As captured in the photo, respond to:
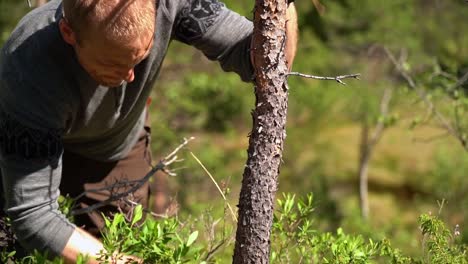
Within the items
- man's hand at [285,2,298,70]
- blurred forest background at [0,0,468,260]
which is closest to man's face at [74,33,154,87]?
man's hand at [285,2,298,70]

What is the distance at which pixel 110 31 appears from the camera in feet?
9.42

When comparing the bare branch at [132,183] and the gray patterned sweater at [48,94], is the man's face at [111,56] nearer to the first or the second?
the gray patterned sweater at [48,94]

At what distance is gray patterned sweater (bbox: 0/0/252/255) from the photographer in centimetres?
308

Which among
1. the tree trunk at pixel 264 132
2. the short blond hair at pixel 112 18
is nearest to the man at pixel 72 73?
the short blond hair at pixel 112 18

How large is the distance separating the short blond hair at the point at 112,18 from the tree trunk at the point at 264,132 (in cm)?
41

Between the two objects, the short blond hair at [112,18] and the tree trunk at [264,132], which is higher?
the short blond hair at [112,18]

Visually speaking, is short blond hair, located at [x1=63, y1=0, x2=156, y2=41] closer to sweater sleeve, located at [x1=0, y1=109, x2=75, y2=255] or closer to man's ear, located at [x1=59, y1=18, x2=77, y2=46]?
man's ear, located at [x1=59, y1=18, x2=77, y2=46]

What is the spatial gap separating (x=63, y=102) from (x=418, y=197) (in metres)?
12.9

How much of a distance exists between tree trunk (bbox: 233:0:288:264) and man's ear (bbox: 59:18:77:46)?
682 millimetres

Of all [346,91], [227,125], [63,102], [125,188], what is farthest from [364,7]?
[63,102]

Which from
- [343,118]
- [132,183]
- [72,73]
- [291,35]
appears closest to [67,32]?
[72,73]

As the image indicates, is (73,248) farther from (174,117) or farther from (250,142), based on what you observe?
(174,117)

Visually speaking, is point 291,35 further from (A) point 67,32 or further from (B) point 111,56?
(A) point 67,32

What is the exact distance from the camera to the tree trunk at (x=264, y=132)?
2832mm
